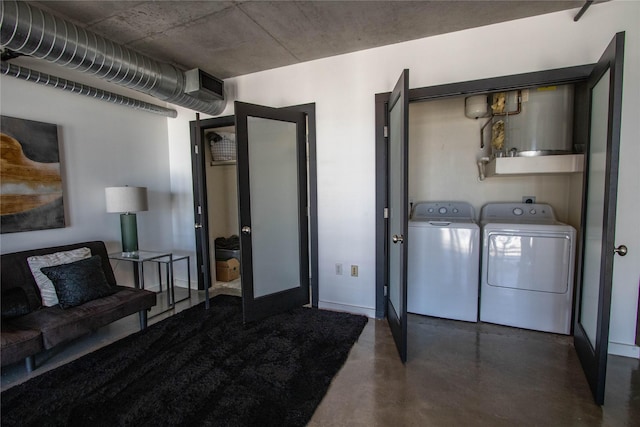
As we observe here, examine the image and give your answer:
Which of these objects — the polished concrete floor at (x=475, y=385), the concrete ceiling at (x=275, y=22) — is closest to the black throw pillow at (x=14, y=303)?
the concrete ceiling at (x=275, y=22)

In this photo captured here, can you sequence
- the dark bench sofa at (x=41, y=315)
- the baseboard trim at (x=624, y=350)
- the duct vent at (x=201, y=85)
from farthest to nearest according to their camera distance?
the duct vent at (x=201, y=85) < the baseboard trim at (x=624, y=350) < the dark bench sofa at (x=41, y=315)

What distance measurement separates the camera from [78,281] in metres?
2.41

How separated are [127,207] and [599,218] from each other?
12.7 ft

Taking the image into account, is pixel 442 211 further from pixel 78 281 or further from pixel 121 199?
pixel 78 281

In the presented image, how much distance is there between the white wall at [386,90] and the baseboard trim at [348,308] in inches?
0.4

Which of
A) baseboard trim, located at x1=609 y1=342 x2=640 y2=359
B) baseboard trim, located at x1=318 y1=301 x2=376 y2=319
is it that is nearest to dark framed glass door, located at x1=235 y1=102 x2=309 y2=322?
baseboard trim, located at x1=318 y1=301 x2=376 y2=319

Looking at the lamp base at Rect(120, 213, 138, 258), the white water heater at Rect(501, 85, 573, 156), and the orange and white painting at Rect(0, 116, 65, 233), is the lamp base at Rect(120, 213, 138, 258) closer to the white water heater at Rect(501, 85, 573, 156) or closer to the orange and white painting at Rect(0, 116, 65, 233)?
the orange and white painting at Rect(0, 116, 65, 233)

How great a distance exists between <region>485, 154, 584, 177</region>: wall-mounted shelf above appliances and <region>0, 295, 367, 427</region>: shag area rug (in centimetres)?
195

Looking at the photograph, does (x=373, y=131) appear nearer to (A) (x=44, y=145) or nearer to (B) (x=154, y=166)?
(B) (x=154, y=166)

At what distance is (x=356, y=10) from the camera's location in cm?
216

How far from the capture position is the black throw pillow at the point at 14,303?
6.99 ft

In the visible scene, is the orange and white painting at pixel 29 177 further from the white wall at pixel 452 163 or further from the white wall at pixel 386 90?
the white wall at pixel 452 163

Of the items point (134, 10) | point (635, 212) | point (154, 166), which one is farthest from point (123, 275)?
point (635, 212)

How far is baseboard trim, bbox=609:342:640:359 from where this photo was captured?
86.3 inches
